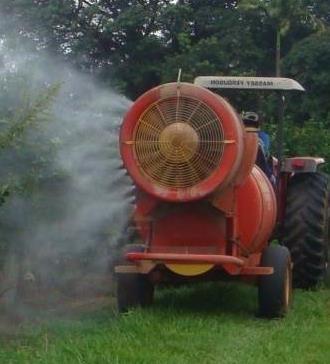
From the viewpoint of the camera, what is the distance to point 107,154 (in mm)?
8922

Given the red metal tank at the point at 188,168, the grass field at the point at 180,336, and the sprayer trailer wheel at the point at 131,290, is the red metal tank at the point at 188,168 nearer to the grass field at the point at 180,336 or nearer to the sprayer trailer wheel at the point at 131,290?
the sprayer trailer wheel at the point at 131,290

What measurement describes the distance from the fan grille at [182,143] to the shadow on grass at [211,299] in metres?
1.16

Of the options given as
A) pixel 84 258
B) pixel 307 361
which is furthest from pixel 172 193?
pixel 84 258

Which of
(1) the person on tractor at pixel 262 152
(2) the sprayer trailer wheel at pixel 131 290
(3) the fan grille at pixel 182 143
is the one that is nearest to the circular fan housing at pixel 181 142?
(3) the fan grille at pixel 182 143

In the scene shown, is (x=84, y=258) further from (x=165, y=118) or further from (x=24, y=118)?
(x=24, y=118)

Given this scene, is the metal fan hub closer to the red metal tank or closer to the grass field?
the red metal tank

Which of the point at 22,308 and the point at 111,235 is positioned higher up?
the point at 111,235

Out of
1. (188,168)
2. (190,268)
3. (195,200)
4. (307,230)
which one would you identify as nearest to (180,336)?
(190,268)

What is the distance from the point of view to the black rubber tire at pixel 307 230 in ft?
28.3

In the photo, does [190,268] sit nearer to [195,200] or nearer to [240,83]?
[195,200]

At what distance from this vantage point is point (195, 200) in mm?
6707

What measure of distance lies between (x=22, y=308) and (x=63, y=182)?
1238 millimetres

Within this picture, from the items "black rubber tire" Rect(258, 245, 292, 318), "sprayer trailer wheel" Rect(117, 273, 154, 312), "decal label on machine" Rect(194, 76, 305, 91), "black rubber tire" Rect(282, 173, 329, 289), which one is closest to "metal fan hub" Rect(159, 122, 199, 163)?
"sprayer trailer wheel" Rect(117, 273, 154, 312)

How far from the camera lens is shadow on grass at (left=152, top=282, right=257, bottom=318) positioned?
7.29 m
